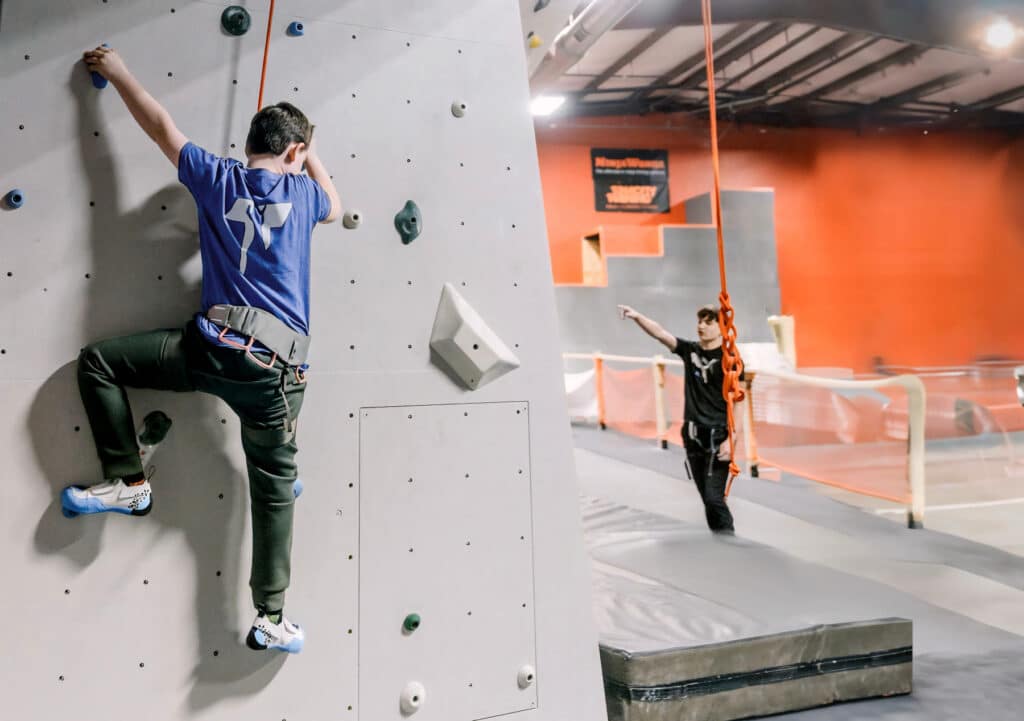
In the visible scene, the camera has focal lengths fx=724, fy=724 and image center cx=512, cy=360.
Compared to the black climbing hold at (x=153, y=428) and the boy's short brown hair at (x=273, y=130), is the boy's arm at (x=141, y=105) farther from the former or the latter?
the black climbing hold at (x=153, y=428)

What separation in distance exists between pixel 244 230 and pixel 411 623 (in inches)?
42.7

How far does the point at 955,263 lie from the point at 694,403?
11.8 m

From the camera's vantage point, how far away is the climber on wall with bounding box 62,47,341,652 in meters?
1.62

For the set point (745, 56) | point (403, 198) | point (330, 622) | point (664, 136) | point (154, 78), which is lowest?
point (330, 622)

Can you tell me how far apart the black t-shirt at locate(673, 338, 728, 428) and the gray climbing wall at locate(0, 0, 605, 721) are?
213cm

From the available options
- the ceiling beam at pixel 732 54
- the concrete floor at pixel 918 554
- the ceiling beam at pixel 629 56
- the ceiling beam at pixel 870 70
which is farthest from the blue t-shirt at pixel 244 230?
the ceiling beam at pixel 870 70

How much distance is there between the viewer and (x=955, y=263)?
13.3 meters

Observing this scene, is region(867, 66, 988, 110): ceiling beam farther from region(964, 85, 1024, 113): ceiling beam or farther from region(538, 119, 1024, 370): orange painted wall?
region(964, 85, 1024, 113): ceiling beam

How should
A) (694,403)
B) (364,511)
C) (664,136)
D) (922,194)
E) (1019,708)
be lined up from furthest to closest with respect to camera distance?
(922,194) < (664,136) < (694,403) < (1019,708) < (364,511)

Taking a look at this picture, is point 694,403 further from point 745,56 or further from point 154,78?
point 745,56

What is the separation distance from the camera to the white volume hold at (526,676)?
202 centimetres

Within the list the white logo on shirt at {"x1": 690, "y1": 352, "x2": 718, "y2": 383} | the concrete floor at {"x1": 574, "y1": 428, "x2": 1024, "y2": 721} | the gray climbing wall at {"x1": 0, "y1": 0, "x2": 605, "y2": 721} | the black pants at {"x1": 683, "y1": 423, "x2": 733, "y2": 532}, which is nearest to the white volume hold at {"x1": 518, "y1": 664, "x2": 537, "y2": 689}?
the gray climbing wall at {"x1": 0, "y1": 0, "x2": 605, "y2": 721}

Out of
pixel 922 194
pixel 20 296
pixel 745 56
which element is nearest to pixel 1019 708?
pixel 20 296

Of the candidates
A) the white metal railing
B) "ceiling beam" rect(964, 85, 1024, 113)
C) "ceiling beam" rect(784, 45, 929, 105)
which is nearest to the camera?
the white metal railing
